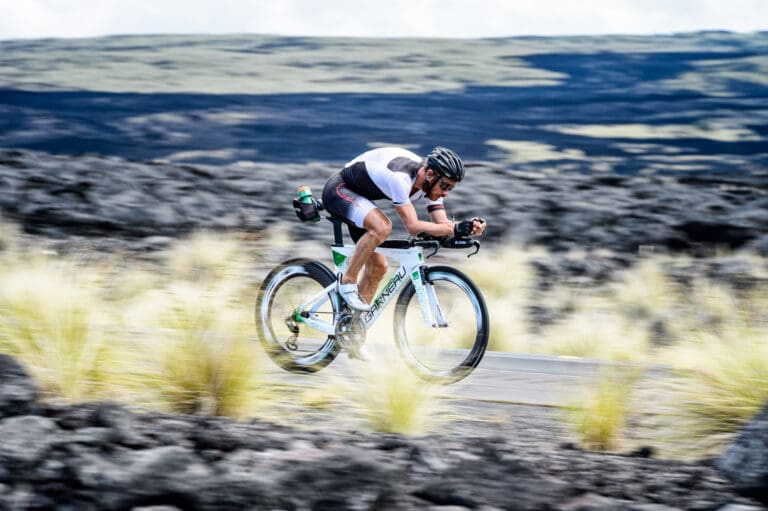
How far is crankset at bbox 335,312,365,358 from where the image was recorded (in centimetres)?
658

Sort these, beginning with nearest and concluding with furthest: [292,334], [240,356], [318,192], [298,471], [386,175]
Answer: [298,471]
[240,356]
[386,175]
[292,334]
[318,192]

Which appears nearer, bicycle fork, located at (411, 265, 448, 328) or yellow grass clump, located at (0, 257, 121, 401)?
yellow grass clump, located at (0, 257, 121, 401)

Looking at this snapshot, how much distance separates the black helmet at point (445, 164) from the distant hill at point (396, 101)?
2681 centimetres

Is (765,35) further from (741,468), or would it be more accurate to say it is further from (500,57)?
(741,468)

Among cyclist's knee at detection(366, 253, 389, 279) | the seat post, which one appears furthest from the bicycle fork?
the seat post

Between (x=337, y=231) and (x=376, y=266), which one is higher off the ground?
(x=337, y=231)

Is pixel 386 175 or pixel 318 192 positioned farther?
pixel 318 192

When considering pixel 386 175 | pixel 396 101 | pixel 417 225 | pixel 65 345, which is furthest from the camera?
pixel 396 101

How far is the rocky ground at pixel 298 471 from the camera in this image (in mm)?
4547

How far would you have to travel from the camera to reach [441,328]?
6.48 metres

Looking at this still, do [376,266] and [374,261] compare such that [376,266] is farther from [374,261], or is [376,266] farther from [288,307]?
[288,307]

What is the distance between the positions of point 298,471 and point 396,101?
46269mm

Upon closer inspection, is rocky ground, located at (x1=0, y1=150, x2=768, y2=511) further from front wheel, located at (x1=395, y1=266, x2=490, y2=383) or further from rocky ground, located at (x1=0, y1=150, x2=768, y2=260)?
rocky ground, located at (x1=0, y1=150, x2=768, y2=260)

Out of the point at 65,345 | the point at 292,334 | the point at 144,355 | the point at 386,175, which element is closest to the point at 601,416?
the point at 386,175
